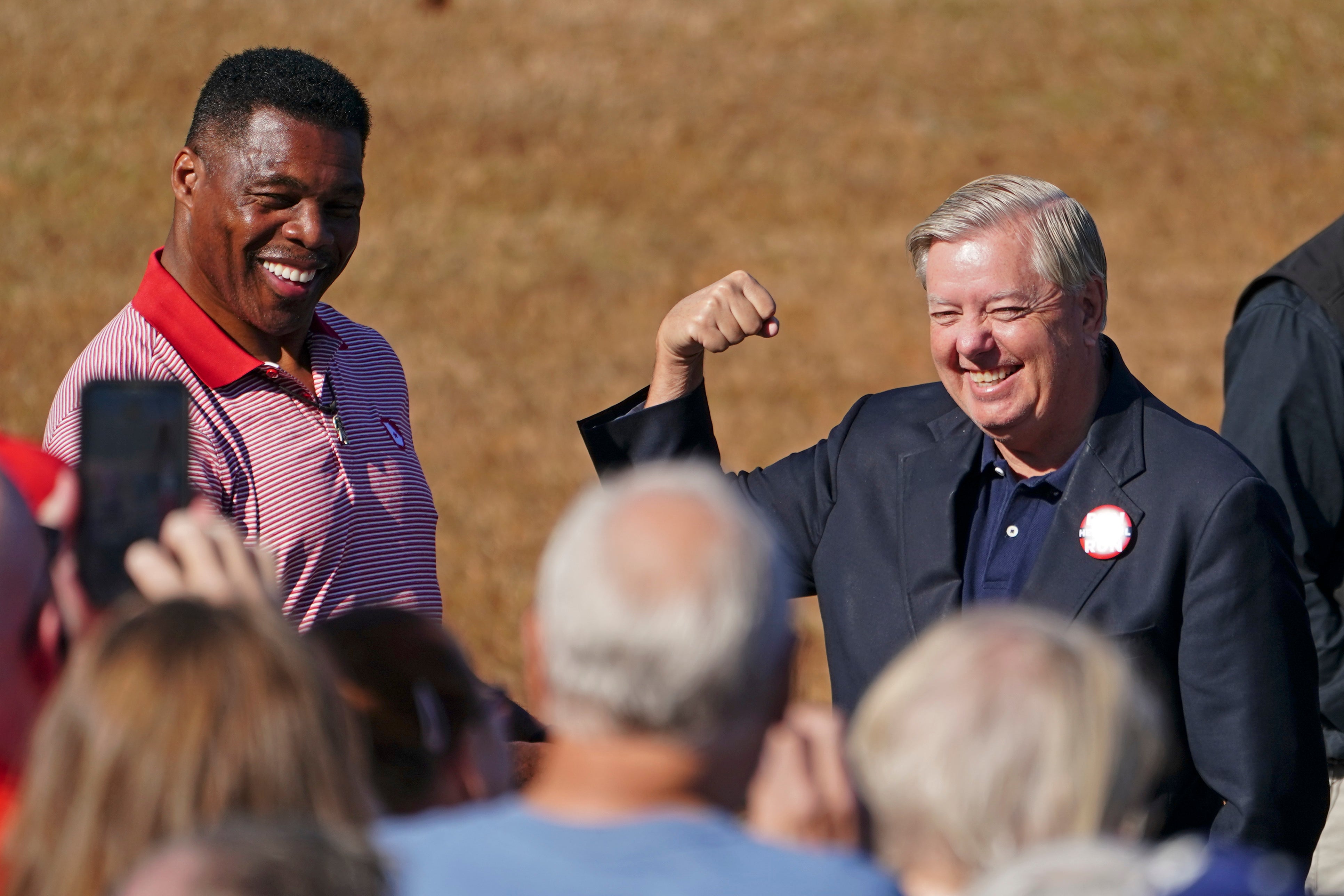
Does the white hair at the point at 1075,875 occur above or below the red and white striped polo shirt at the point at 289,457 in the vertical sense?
below

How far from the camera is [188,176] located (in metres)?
3.25

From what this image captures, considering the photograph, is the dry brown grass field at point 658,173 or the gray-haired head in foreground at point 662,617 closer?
the gray-haired head in foreground at point 662,617

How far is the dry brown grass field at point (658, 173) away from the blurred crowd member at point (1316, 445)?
261 inches

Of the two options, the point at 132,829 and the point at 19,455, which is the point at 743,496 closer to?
the point at 19,455

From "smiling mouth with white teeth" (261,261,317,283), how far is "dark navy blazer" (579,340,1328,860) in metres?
0.73

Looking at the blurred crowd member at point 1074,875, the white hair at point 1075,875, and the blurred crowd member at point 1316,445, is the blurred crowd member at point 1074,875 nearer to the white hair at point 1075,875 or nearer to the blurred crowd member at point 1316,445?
the white hair at point 1075,875

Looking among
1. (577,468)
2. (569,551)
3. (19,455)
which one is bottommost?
(577,468)

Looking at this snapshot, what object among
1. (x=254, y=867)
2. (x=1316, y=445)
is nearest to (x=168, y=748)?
(x=254, y=867)

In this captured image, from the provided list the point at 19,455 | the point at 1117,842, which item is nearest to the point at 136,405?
the point at 19,455

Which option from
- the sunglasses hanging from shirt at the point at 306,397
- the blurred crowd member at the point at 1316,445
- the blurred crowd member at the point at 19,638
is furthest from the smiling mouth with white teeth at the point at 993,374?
the blurred crowd member at the point at 19,638

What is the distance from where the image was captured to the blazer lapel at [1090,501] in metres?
3.02

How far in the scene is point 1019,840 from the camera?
168 cm

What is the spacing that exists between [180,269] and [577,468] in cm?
848

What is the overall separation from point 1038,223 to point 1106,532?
0.67m
